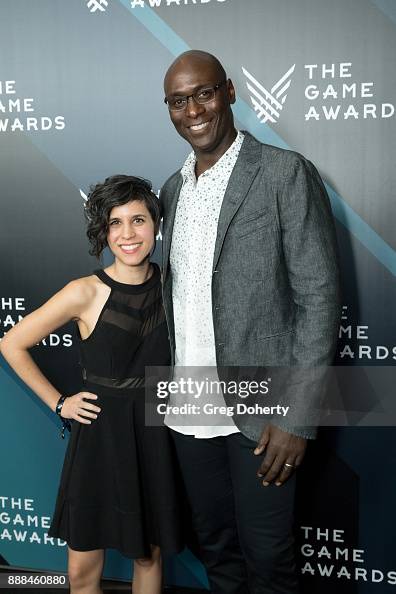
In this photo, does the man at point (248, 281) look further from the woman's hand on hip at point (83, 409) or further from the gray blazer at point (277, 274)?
the woman's hand on hip at point (83, 409)

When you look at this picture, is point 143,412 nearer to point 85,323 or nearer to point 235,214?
point 85,323

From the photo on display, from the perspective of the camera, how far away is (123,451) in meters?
1.68

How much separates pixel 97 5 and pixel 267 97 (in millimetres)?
688

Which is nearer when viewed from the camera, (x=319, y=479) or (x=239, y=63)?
(x=239, y=63)

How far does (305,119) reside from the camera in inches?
77.2

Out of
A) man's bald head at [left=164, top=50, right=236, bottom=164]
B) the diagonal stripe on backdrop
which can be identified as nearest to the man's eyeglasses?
man's bald head at [left=164, top=50, right=236, bottom=164]

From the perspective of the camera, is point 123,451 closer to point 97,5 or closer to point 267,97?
point 267,97

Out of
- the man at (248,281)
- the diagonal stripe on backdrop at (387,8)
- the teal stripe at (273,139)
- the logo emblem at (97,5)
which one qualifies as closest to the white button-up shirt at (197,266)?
the man at (248,281)

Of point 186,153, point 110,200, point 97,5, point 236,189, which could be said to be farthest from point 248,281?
point 97,5

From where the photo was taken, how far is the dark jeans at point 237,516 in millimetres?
1591

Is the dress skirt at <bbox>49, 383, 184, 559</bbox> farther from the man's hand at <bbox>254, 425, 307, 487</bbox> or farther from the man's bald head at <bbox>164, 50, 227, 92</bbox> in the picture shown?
the man's bald head at <bbox>164, 50, 227, 92</bbox>

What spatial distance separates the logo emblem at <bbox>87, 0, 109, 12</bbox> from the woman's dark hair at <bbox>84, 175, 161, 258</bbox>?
2.68ft

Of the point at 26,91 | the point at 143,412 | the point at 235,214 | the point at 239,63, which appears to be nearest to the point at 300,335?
the point at 235,214

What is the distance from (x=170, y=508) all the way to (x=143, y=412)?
28cm
